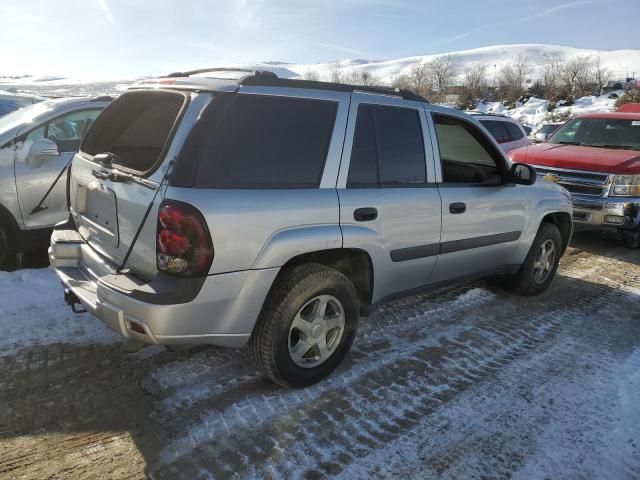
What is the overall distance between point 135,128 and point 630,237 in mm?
6889

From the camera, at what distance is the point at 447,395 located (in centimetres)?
322

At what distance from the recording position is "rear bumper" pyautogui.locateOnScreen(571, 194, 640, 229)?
21.9 feet

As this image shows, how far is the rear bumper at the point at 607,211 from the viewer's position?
21.9 ft

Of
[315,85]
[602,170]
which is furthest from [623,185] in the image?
[315,85]

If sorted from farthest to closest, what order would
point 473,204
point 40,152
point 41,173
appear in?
point 41,173, point 40,152, point 473,204

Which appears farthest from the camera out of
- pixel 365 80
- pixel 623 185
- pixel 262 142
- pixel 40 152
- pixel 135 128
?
Answer: pixel 365 80

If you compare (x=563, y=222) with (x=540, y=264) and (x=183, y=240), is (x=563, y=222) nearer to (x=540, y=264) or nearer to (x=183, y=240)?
(x=540, y=264)

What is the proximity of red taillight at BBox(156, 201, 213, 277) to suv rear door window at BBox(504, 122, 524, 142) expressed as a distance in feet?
30.5

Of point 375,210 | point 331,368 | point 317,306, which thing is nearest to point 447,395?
point 331,368

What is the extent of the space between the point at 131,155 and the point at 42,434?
1.74m

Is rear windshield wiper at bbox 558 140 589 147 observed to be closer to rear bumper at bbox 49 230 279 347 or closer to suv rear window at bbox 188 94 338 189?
suv rear window at bbox 188 94 338 189

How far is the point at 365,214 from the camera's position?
10.6ft

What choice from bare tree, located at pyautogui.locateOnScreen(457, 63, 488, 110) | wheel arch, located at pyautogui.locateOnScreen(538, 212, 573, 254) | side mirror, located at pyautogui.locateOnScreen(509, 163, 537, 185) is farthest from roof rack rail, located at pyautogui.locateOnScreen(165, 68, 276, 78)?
bare tree, located at pyautogui.locateOnScreen(457, 63, 488, 110)

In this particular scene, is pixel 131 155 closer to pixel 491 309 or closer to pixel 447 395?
pixel 447 395
